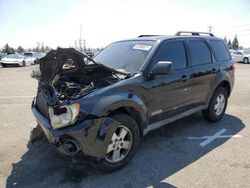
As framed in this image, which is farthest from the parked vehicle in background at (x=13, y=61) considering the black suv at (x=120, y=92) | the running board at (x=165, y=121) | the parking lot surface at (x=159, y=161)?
the running board at (x=165, y=121)

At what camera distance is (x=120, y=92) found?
3.65 metres

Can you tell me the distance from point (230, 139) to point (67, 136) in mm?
3145

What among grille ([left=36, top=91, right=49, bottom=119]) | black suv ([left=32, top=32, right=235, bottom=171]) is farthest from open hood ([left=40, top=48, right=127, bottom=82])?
grille ([left=36, top=91, right=49, bottom=119])

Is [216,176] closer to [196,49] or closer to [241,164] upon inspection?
[241,164]

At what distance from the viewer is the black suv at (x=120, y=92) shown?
3.31 metres

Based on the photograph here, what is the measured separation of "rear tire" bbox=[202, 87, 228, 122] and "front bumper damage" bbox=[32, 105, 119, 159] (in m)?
2.98

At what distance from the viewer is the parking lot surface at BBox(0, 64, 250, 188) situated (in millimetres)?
3470

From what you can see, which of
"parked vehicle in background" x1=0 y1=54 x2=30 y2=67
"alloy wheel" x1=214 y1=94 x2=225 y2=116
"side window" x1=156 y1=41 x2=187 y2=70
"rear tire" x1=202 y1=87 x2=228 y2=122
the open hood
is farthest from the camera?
"parked vehicle in background" x1=0 y1=54 x2=30 y2=67

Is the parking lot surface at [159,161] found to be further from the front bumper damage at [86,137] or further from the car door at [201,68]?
the car door at [201,68]

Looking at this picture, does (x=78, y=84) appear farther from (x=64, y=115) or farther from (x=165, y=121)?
(x=165, y=121)

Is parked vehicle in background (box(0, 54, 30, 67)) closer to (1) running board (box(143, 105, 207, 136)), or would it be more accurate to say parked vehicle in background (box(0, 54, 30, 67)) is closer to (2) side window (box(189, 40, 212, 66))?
(2) side window (box(189, 40, 212, 66))

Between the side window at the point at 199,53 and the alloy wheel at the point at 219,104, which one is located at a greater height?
the side window at the point at 199,53

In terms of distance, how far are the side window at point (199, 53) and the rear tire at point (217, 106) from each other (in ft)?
2.65

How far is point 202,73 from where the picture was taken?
205 inches
